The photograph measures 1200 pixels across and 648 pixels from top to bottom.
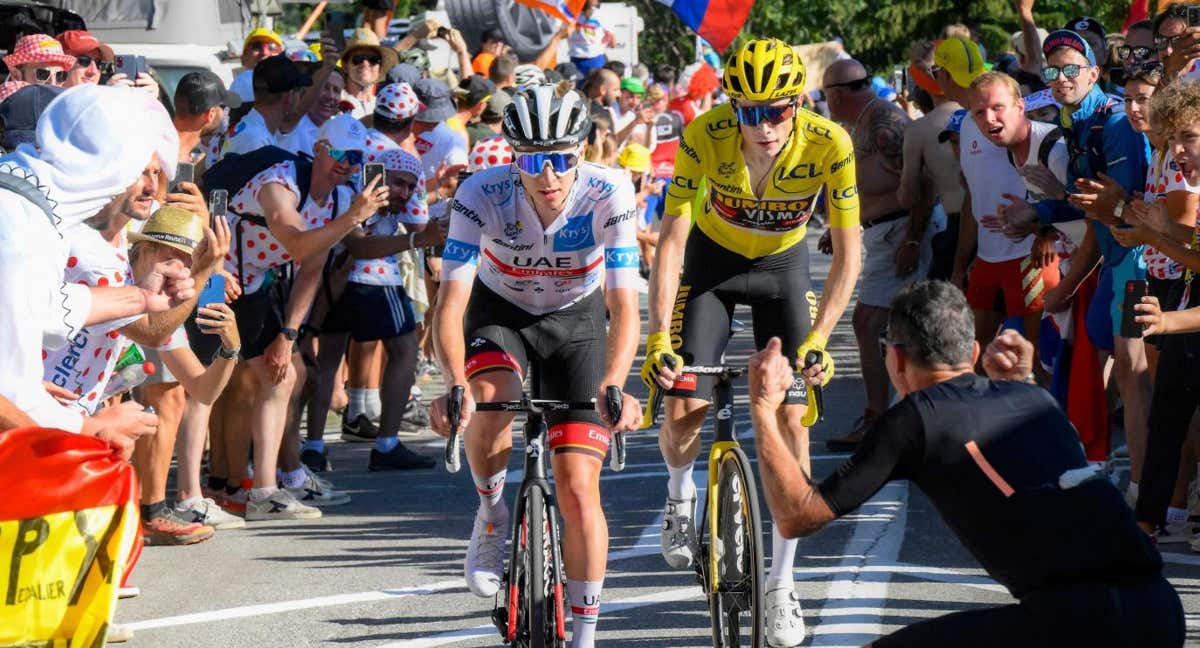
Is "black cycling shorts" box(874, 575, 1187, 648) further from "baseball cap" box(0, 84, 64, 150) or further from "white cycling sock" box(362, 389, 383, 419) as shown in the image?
"white cycling sock" box(362, 389, 383, 419)

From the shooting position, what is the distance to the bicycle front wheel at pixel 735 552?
613cm

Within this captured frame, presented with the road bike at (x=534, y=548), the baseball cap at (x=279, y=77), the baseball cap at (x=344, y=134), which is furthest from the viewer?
the baseball cap at (x=279, y=77)

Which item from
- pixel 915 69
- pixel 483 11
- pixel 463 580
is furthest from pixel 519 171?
pixel 483 11

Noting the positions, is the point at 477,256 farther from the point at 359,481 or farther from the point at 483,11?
the point at 483,11

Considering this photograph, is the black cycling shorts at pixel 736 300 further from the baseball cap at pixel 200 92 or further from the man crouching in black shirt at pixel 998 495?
the baseball cap at pixel 200 92

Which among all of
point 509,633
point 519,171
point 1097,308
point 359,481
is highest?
point 519,171

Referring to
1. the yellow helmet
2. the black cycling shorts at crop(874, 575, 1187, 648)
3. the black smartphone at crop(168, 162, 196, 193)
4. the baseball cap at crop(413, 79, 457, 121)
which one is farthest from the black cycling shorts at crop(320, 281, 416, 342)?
the black cycling shorts at crop(874, 575, 1187, 648)

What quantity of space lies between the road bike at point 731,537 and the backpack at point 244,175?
3.39m

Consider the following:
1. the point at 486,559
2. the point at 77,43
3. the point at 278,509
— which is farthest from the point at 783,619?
the point at 77,43

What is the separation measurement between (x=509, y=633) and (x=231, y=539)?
314 centimetres

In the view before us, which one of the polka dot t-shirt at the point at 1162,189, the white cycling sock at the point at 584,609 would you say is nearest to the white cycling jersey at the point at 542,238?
the white cycling sock at the point at 584,609

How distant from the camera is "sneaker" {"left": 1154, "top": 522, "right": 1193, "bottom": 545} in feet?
26.2

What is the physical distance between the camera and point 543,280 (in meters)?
6.59

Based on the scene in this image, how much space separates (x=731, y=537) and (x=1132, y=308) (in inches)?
71.9
